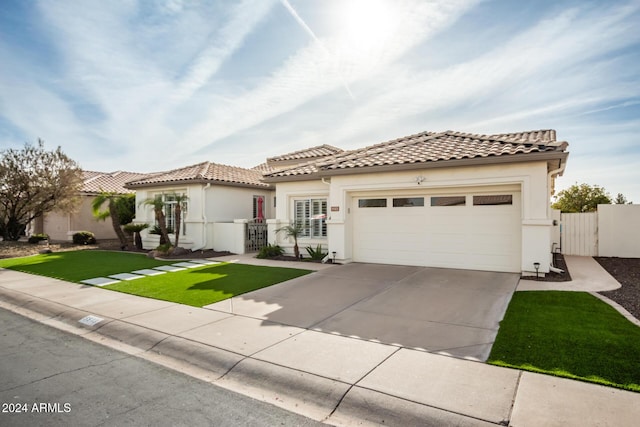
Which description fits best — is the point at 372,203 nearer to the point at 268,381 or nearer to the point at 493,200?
the point at 493,200

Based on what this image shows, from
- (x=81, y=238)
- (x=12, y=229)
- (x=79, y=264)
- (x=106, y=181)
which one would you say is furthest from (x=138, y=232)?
(x=106, y=181)

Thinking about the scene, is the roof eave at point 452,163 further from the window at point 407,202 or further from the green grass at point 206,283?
the green grass at point 206,283

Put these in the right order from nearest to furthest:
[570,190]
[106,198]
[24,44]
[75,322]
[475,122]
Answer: [75,322] < [24,44] < [475,122] < [106,198] < [570,190]

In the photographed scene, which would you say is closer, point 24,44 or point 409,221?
point 24,44

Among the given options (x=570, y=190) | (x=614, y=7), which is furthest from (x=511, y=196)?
(x=570, y=190)

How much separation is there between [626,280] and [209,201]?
15288 millimetres

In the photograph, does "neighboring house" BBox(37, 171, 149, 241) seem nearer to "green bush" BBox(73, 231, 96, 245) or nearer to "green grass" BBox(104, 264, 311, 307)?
"green bush" BBox(73, 231, 96, 245)

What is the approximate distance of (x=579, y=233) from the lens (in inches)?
563

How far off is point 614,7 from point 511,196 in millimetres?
4809

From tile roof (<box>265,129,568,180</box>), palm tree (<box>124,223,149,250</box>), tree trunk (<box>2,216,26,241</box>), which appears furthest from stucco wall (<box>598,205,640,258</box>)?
tree trunk (<box>2,216,26,241</box>)

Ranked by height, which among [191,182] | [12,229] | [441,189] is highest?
[191,182]

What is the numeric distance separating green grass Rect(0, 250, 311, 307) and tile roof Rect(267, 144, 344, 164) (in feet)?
32.4

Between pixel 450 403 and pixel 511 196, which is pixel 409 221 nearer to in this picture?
pixel 511 196

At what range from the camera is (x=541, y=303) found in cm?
701
